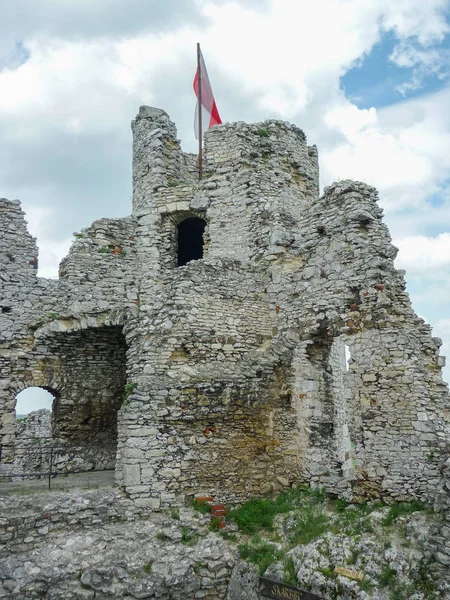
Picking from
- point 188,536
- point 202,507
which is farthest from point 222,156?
point 188,536

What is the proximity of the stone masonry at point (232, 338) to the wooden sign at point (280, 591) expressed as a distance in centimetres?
200

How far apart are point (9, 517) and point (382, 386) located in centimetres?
677

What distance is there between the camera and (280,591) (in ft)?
26.6

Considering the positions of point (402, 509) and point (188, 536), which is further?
point (188, 536)

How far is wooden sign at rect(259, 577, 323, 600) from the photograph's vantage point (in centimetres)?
784

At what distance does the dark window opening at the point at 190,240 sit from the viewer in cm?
1653

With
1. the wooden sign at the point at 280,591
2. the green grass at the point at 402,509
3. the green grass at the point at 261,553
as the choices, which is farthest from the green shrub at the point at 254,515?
the green grass at the point at 402,509

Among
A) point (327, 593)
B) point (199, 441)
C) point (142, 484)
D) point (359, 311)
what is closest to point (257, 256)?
point (359, 311)

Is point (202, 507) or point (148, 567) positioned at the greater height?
point (202, 507)

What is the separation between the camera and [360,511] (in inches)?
346

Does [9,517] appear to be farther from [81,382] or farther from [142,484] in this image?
[81,382]

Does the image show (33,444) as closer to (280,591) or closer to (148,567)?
(148,567)

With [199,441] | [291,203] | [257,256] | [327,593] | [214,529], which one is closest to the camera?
[327,593]

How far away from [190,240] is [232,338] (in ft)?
22.2
